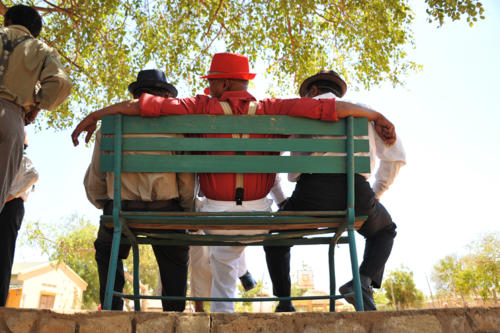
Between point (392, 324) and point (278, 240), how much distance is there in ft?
4.02

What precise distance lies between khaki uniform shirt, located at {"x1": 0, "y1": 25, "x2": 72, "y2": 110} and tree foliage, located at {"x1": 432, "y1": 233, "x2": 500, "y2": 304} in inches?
976

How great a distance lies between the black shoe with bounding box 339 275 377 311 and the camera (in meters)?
2.58

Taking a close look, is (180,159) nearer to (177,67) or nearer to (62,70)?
(62,70)

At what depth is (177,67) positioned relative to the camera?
31.3 feet

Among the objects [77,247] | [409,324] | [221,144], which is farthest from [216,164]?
[77,247]

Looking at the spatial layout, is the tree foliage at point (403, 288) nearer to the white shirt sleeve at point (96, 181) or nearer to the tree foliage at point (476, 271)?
the tree foliage at point (476, 271)

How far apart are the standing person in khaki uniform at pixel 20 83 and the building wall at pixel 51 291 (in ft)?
115

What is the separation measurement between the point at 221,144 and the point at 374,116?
833mm

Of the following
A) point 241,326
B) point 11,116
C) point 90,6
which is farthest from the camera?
point 90,6

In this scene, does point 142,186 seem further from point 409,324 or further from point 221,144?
point 409,324

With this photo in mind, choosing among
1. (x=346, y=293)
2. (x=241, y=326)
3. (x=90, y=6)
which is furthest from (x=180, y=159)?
(x=90, y=6)

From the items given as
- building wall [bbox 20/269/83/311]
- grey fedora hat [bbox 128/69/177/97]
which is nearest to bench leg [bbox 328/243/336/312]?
grey fedora hat [bbox 128/69/177/97]

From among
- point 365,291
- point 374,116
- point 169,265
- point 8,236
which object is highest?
point 374,116

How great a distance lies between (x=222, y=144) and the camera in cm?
236
